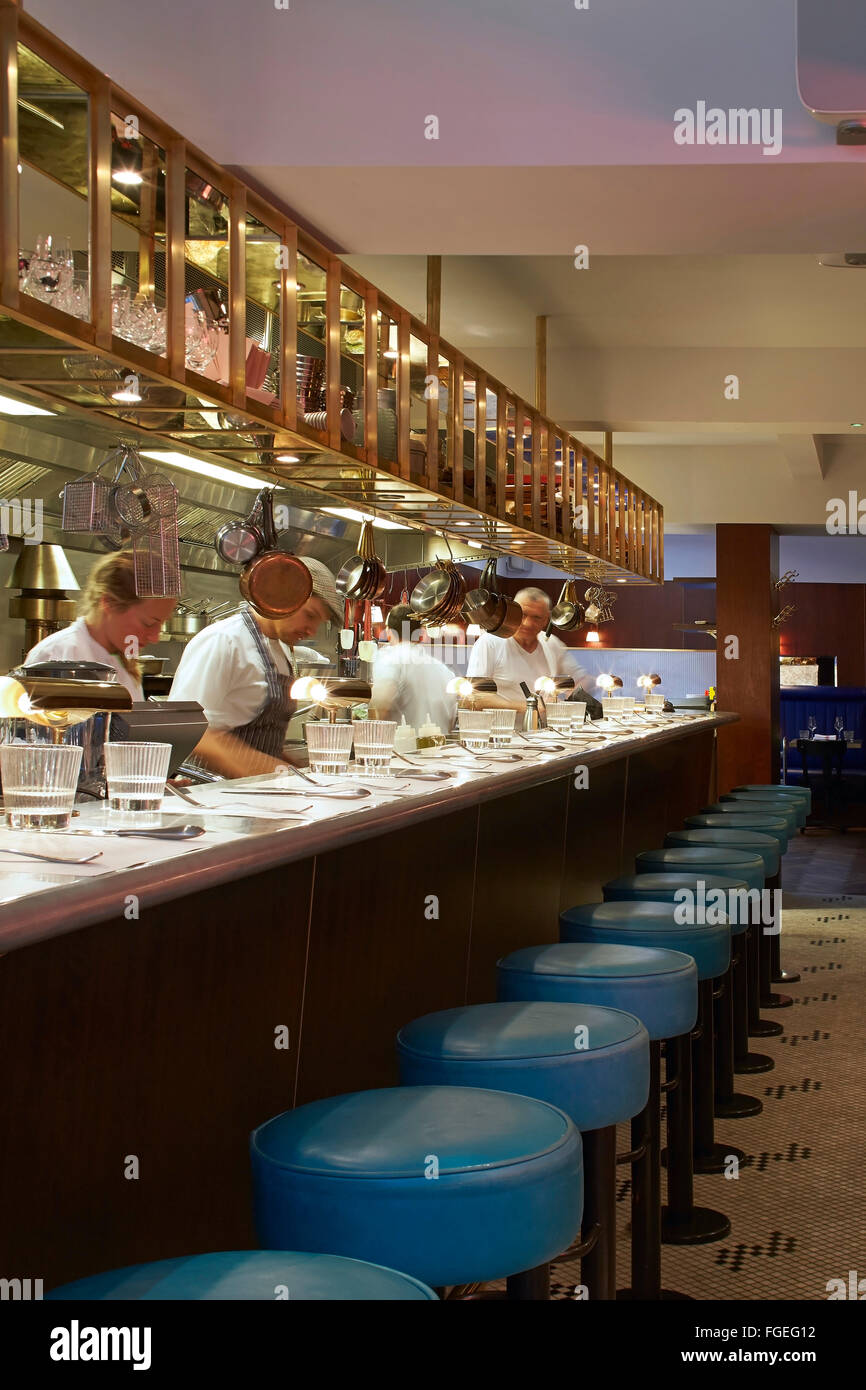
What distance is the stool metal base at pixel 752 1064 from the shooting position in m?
4.95

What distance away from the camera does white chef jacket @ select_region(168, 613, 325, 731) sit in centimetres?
482

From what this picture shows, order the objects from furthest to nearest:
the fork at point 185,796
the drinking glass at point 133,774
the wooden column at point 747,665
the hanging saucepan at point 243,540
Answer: the wooden column at point 747,665, the hanging saucepan at point 243,540, the fork at point 185,796, the drinking glass at point 133,774

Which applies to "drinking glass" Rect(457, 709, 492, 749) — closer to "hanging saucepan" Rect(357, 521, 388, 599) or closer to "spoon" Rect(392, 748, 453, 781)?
"hanging saucepan" Rect(357, 521, 388, 599)

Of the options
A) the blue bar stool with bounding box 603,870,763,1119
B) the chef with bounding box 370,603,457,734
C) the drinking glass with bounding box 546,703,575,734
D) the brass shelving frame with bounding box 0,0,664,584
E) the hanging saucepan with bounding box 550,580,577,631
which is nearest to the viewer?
the brass shelving frame with bounding box 0,0,664,584

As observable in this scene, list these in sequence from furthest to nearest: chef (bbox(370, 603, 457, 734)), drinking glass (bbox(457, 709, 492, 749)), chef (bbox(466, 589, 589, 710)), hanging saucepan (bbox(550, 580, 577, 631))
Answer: hanging saucepan (bbox(550, 580, 577, 631)) < chef (bbox(466, 589, 589, 710)) < chef (bbox(370, 603, 457, 734)) < drinking glass (bbox(457, 709, 492, 749))

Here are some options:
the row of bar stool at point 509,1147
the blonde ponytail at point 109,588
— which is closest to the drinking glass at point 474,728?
the row of bar stool at point 509,1147

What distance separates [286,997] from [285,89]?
2.93m

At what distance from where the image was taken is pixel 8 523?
572 cm

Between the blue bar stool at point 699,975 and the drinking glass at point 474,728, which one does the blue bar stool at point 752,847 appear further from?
the blue bar stool at point 699,975

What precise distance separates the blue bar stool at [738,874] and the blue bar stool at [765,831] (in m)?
0.54

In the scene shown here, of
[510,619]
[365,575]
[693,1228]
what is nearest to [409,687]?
[510,619]

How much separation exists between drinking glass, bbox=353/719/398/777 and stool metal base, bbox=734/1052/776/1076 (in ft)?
7.25

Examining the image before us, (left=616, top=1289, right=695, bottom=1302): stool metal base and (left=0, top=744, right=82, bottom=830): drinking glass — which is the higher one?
(left=0, top=744, right=82, bottom=830): drinking glass

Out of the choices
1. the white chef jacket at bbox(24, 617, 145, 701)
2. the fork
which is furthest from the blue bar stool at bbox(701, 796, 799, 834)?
the fork
